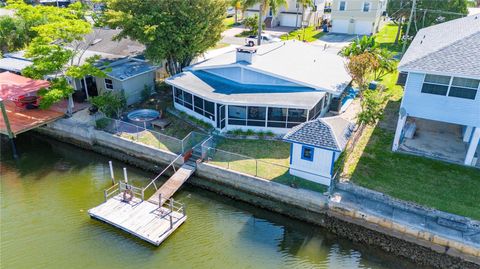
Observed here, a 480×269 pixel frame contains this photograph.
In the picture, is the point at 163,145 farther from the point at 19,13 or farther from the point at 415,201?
the point at 19,13

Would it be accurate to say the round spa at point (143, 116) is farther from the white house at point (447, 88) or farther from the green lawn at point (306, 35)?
the green lawn at point (306, 35)

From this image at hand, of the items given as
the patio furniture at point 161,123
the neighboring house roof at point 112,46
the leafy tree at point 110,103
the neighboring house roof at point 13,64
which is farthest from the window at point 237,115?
the neighboring house roof at point 13,64

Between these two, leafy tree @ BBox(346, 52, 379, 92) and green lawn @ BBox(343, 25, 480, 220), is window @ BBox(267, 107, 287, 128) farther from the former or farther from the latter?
leafy tree @ BBox(346, 52, 379, 92)

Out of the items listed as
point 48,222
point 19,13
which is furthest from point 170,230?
point 19,13

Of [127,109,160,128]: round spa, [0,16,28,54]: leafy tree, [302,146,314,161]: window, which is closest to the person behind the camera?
[302,146,314,161]: window

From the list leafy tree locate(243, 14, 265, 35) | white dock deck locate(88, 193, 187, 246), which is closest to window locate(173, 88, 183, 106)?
white dock deck locate(88, 193, 187, 246)

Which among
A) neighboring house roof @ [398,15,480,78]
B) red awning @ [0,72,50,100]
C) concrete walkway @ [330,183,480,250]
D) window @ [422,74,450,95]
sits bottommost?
concrete walkway @ [330,183,480,250]
